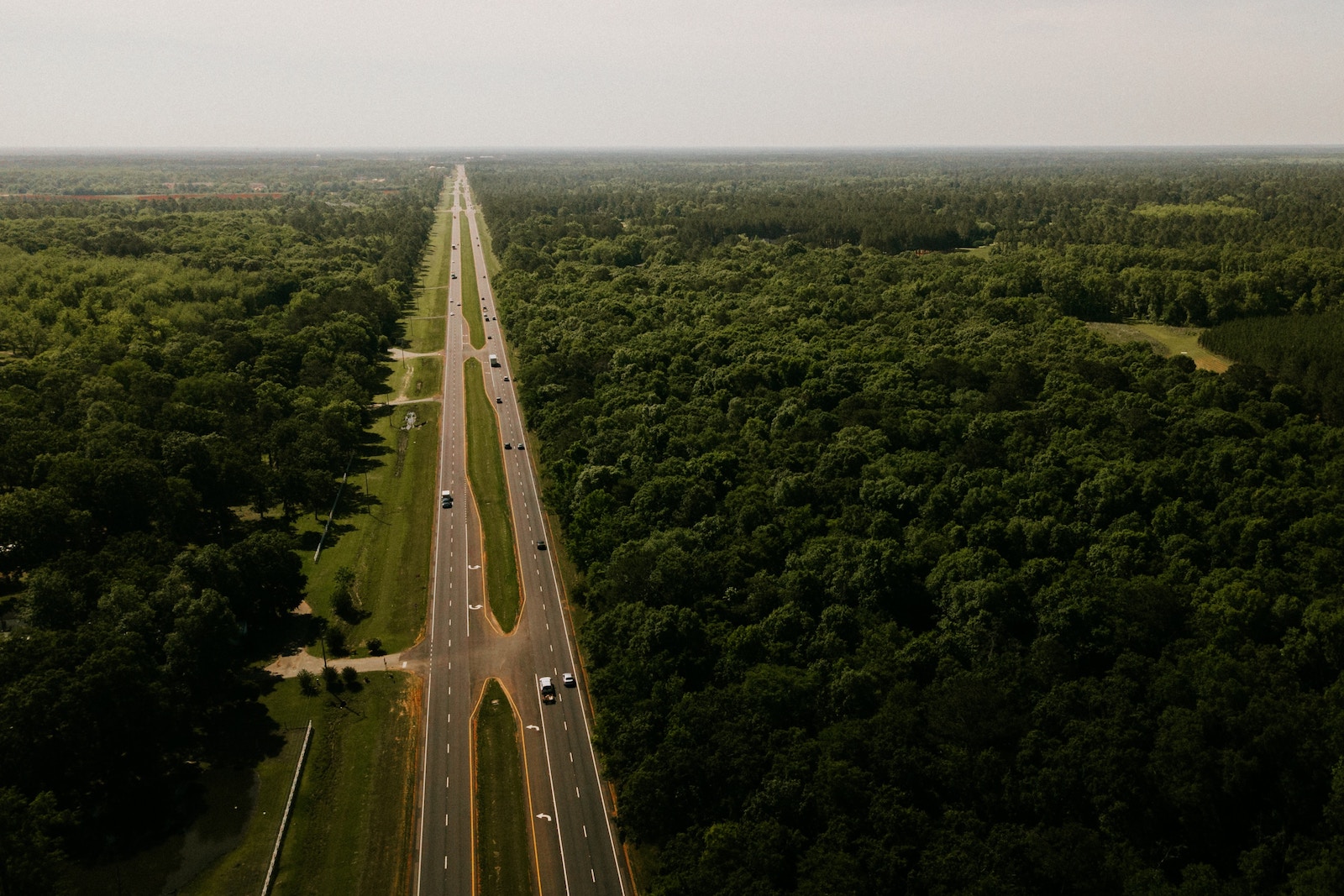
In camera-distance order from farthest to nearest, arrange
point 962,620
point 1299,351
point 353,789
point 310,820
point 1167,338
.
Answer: point 1167,338 → point 1299,351 → point 962,620 → point 353,789 → point 310,820

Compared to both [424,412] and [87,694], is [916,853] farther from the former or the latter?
[424,412]

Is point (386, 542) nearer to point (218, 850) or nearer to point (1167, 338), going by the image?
point (218, 850)

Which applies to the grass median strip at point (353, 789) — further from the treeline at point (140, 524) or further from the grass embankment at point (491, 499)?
the grass embankment at point (491, 499)

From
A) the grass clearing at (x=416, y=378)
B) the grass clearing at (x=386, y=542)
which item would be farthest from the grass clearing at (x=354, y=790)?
the grass clearing at (x=416, y=378)

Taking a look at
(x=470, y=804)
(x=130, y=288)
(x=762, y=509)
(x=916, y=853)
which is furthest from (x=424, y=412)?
(x=916, y=853)

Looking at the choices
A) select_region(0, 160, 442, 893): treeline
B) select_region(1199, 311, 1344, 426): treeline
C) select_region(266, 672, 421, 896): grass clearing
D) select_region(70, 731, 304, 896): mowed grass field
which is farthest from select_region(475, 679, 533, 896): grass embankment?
select_region(1199, 311, 1344, 426): treeline

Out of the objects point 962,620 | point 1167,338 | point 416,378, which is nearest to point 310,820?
point 962,620

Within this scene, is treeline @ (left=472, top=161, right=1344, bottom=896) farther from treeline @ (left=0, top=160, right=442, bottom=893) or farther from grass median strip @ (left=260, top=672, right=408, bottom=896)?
treeline @ (left=0, top=160, right=442, bottom=893)
